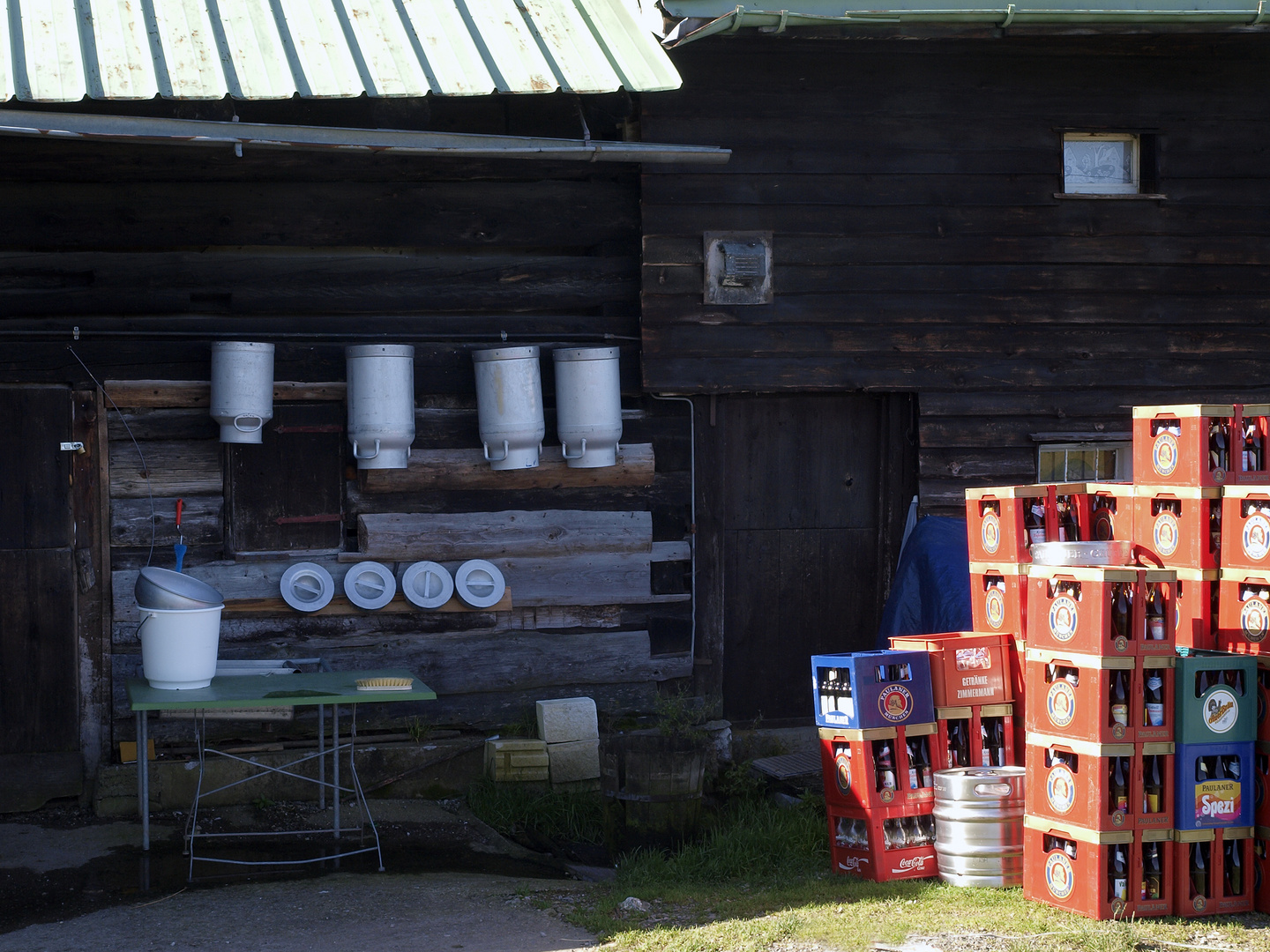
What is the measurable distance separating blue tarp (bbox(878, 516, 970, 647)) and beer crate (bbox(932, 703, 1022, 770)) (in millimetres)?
1253

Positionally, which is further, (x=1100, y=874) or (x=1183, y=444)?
(x=1183, y=444)

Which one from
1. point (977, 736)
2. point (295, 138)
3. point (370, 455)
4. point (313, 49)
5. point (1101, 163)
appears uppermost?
point (313, 49)

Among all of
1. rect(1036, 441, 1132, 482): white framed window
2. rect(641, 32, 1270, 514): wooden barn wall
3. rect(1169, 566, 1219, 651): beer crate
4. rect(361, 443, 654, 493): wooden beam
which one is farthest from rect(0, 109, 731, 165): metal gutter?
rect(1036, 441, 1132, 482): white framed window

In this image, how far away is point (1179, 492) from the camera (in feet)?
19.2

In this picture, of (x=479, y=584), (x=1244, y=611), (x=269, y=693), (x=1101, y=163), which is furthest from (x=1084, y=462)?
(x=269, y=693)

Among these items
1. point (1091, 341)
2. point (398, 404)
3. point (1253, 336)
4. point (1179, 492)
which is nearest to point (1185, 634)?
point (1179, 492)

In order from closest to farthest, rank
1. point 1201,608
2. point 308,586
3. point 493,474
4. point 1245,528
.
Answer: point 1245,528 → point 1201,608 → point 308,586 → point 493,474

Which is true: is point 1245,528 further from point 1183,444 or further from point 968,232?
point 968,232

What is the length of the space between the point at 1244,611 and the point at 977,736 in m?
1.34

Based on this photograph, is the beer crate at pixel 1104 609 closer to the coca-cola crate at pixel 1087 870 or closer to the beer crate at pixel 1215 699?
the beer crate at pixel 1215 699

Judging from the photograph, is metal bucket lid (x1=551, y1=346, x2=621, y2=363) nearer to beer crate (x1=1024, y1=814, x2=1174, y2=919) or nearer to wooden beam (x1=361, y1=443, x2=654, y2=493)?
wooden beam (x1=361, y1=443, x2=654, y2=493)

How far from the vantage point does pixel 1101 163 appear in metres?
8.46

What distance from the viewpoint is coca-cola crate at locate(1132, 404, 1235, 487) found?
18.9 ft

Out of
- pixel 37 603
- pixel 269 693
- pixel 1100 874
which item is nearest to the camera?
pixel 1100 874
